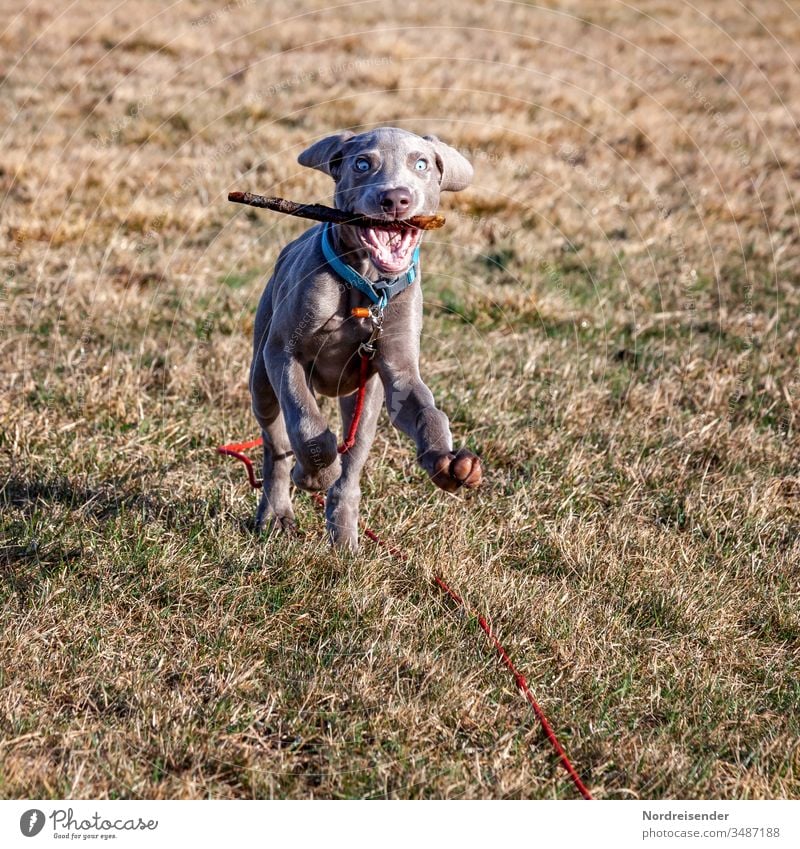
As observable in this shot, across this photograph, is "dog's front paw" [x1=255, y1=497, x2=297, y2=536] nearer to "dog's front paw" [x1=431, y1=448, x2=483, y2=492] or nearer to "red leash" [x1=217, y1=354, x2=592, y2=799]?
"red leash" [x1=217, y1=354, x2=592, y2=799]

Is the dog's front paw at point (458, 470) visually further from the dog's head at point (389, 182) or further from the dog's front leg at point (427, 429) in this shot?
the dog's head at point (389, 182)

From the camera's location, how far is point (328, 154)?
12.8 ft

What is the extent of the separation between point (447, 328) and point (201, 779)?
13.8 ft

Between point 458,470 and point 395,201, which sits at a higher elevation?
point 395,201

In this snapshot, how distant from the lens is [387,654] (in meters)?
3.58

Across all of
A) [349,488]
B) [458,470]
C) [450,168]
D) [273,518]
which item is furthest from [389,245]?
[273,518]

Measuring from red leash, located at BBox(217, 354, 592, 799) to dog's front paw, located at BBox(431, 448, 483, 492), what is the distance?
0.69 meters

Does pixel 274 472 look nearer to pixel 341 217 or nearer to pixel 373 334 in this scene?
pixel 373 334

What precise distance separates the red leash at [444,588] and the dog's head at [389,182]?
463 millimetres

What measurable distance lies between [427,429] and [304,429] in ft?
1.45

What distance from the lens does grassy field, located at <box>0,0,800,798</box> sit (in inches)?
130

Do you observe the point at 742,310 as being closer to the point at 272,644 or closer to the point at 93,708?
the point at 272,644

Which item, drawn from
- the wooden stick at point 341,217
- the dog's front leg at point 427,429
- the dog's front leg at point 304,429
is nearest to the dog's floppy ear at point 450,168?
the wooden stick at point 341,217

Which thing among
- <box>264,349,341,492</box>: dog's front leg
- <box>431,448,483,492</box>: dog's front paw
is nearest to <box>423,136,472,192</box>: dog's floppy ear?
<box>264,349,341,492</box>: dog's front leg
